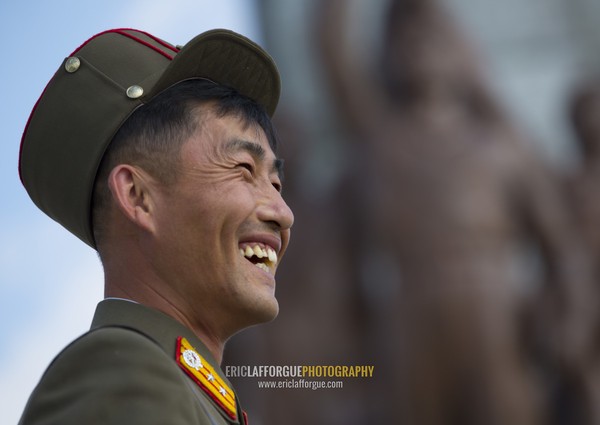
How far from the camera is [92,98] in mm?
1550

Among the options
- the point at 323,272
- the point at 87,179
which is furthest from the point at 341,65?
the point at 87,179

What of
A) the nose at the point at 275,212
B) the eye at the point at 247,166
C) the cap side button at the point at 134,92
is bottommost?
the nose at the point at 275,212

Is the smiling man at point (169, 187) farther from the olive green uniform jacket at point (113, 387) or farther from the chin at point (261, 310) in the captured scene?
the olive green uniform jacket at point (113, 387)

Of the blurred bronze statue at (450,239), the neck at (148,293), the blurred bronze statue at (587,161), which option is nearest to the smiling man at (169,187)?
the neck at (148,293)

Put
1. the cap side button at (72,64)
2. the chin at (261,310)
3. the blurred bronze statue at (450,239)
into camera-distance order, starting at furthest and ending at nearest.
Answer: the blurred bronze statue at (450,239)
the cap side button at (72,64)
the chin at (261,310)

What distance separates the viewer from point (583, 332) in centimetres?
419

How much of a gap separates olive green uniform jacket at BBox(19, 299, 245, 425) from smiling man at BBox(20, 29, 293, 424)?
177 mm

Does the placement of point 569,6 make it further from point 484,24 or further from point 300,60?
point 300,60

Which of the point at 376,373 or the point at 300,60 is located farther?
the point at 300,60

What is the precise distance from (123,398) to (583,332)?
3.43 m

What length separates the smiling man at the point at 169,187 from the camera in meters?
1.45

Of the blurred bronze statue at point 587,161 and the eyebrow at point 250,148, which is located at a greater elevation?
the blurred bronze statue at point 587,161

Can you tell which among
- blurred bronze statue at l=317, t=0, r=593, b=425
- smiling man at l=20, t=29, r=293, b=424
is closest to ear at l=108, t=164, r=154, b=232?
smiling man at l=20, t=29, r=293, b=424

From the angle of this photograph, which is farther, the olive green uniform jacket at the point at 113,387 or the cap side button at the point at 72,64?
the cap side button at the point at 72,64
